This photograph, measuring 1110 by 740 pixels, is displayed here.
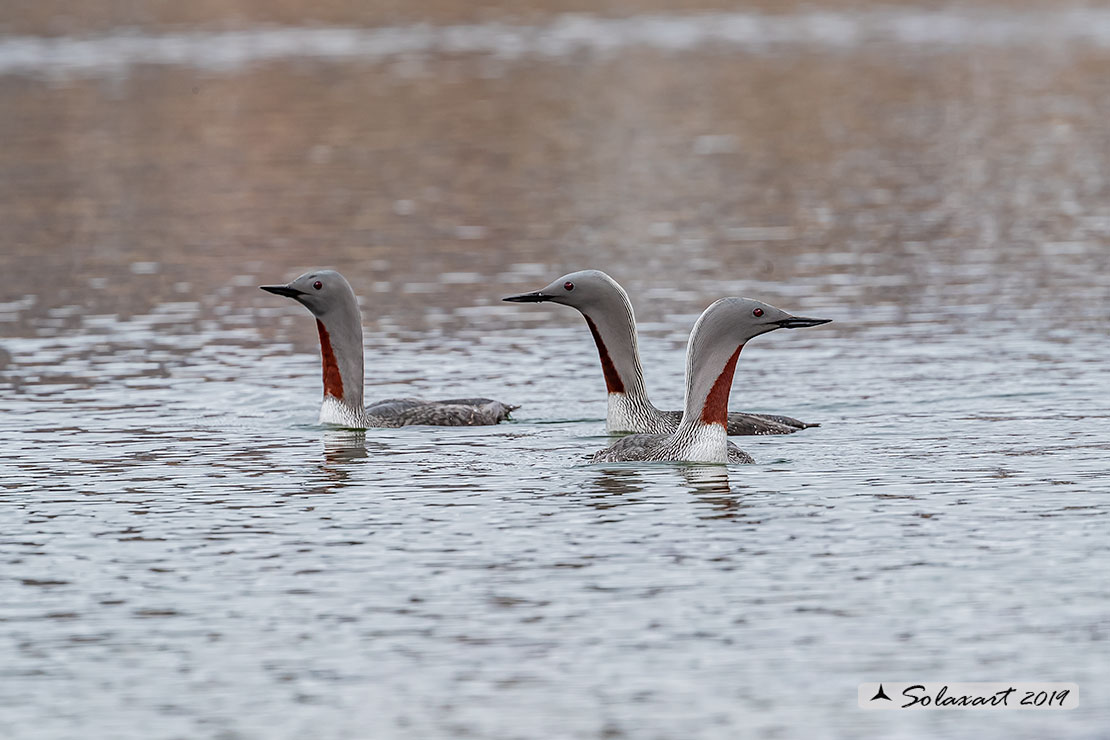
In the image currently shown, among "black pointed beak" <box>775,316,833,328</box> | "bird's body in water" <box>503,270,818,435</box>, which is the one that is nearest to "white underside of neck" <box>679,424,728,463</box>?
"black pointed beak" <box>775,316,833,328</box>

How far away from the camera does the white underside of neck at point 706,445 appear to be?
50.3 ft

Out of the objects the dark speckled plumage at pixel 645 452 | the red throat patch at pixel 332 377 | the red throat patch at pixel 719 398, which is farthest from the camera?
the red throat patch at pixel 332 377

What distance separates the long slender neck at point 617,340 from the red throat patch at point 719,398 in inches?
73.7

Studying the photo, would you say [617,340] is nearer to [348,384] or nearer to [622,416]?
[622,416]

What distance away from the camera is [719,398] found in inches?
599

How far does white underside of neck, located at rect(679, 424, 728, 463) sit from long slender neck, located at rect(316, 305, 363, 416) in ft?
11.1

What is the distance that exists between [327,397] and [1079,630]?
8197 mm

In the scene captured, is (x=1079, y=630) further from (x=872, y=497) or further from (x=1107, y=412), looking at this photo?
(x=1107, y=412)

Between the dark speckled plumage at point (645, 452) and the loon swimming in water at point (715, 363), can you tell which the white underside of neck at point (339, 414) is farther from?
the loon swimming in water at point (715, 363)

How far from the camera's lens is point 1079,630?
11.0 m

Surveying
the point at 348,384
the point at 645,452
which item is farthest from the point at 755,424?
the point at 348,384

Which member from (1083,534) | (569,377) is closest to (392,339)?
(569,377)

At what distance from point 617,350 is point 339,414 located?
2389 mm

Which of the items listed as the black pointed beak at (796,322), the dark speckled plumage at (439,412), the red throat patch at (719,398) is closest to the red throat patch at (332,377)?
the dark speckled plumage at (439,412)
